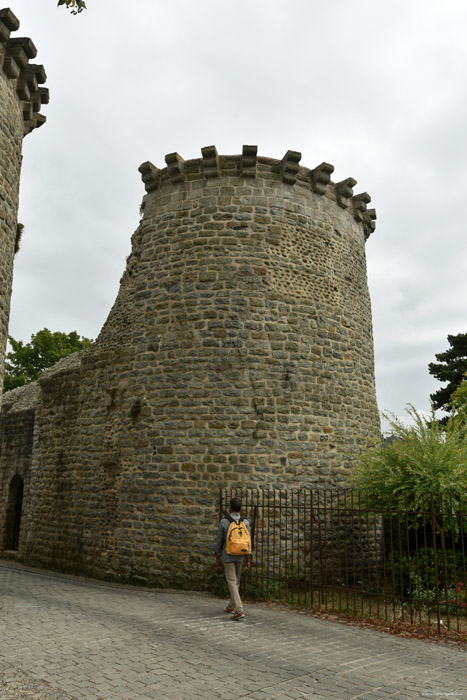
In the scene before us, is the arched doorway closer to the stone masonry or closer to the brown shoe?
the stone masonry

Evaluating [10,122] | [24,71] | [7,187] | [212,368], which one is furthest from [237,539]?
[24,71]

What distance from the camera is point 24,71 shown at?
846 cm

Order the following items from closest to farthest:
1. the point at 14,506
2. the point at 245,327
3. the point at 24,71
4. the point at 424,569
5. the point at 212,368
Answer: the point at 24,71 → the point at 424,569 → the point at 212,368 → the point at 245,327 → the point at 14,506

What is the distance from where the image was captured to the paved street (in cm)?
445

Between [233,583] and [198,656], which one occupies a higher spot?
[233,583]

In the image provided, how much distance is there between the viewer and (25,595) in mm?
8164

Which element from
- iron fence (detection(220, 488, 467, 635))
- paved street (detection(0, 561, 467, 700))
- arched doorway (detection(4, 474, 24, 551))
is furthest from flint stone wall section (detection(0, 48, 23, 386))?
arched doorway (detection(4, 474, 24, 551))

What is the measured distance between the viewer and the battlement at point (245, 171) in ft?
35.4

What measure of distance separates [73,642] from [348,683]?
9.03 feet

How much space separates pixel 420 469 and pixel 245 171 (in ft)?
21.1

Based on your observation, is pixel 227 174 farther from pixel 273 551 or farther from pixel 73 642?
pixel 73 642

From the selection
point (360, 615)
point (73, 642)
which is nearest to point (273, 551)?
point (360, 615)

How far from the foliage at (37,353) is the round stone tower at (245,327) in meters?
21.8

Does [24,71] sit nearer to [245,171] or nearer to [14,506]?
[245,171]
